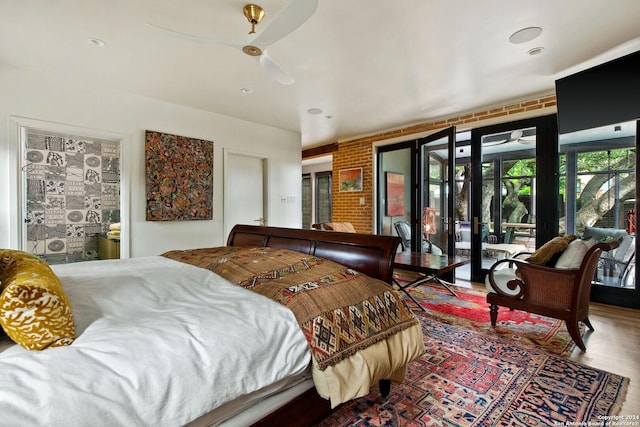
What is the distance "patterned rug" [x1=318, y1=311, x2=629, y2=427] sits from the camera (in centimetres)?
151

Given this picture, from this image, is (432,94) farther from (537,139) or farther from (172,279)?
(172,279)

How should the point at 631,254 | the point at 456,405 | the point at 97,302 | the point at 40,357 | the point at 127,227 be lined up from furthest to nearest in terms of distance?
the point at 127,227 → the point at 631,254 → the point at 456,405 → the point at 97,302 → the point at 40,357

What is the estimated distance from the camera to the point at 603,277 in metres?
3.37

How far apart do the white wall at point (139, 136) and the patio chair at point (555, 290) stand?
11.5ft

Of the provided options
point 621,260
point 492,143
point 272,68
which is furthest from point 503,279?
point 272,68

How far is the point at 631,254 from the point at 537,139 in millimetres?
1595

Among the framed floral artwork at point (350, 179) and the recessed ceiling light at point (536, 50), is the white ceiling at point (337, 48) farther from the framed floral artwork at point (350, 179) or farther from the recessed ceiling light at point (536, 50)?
the framed floral artwork at point (350, 179)

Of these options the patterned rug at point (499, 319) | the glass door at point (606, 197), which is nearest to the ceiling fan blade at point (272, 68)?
the patterned rug at point (499, 319)

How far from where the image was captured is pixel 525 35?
230cm

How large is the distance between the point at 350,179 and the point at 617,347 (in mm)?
4205

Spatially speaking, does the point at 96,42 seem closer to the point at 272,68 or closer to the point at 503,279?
the point at 272,68

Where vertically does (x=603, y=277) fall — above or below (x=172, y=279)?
Answer: below

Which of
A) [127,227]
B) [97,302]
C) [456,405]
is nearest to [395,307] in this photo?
[456,405]

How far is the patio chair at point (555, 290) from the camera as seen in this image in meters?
2.22
